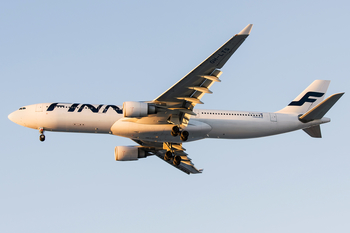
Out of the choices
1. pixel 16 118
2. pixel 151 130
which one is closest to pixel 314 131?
pixel 151 130

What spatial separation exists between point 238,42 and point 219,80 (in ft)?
14.0

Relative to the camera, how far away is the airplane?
129ft

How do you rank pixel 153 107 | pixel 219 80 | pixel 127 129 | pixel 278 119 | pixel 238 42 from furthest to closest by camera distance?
pixel 278 119
pixel 127 129
pixel 153 107
pixel 219 80
pixel 238 42

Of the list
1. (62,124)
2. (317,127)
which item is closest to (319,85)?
(317,127)

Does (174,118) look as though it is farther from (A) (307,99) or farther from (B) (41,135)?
(A) (307,99)

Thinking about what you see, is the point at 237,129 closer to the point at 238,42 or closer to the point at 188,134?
the point at 188,134

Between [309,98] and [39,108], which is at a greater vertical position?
[309,98]

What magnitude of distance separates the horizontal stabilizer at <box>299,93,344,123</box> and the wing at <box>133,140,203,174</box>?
14.0 metres

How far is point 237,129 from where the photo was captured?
44.9 m

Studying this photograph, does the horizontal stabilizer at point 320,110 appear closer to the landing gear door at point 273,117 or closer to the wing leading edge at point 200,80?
the landing gear door at point 273,117

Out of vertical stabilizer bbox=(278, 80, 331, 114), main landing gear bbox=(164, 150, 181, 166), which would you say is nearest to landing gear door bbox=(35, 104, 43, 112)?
main landing gear bbox=(164, 150, 181, 166)

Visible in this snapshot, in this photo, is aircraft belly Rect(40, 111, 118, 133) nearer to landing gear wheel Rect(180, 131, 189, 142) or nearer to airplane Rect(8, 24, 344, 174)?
airplane Rect(8, 24, 344, 174)

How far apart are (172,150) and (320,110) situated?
15.9m

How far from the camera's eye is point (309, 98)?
49.7 metres
